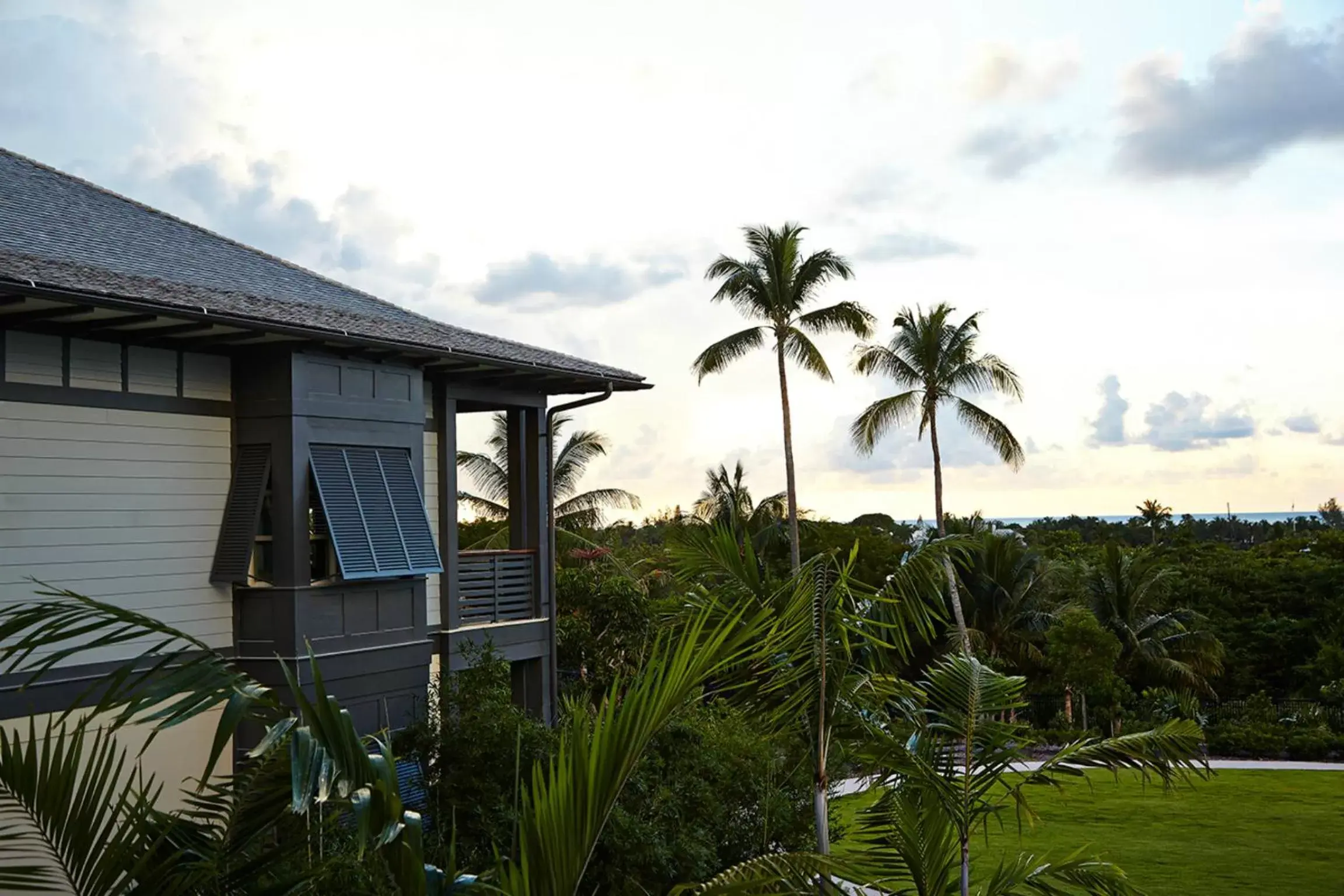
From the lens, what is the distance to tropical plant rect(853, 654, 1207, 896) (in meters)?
6.12

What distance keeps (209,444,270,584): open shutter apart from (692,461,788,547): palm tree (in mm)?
23720

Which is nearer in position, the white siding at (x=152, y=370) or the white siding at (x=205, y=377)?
the white siding at (x=152, y=370)

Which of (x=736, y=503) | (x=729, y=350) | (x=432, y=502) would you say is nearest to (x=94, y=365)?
(x=432, y=502)

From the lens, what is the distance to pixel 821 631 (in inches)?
240

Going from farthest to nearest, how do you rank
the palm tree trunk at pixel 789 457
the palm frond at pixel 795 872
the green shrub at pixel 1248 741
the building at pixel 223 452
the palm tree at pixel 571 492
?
the palm tree at pixel 571 492
the palm tree trunk at pixel 789 457
the green shrub at pixel 1248 741
the building at pixel 223 452
the palm frond at pixel 795 872

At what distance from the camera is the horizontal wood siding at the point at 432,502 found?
12.0 metres

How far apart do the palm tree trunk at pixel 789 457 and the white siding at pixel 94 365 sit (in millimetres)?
20852

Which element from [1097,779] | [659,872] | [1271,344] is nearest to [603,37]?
[659,872]

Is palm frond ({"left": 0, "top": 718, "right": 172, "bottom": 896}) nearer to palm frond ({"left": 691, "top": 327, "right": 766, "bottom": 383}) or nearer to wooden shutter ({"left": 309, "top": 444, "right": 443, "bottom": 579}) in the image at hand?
wooden shutter ({"left": 309, "top": 444, "right": 443, "bottom": 579})

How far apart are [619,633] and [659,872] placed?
10695 millimetres

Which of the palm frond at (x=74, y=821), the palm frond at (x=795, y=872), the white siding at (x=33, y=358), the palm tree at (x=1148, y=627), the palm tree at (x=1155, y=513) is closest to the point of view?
the palm frond at (x=74, y=821)

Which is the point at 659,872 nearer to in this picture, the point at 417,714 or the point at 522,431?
the point at 417,714

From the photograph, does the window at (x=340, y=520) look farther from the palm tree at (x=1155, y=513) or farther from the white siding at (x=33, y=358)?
the palm tree at (x=1155, y=513)

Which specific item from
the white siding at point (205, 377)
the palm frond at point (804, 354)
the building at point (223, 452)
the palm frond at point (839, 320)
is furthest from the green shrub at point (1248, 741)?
the white siding at point (205, 377)
